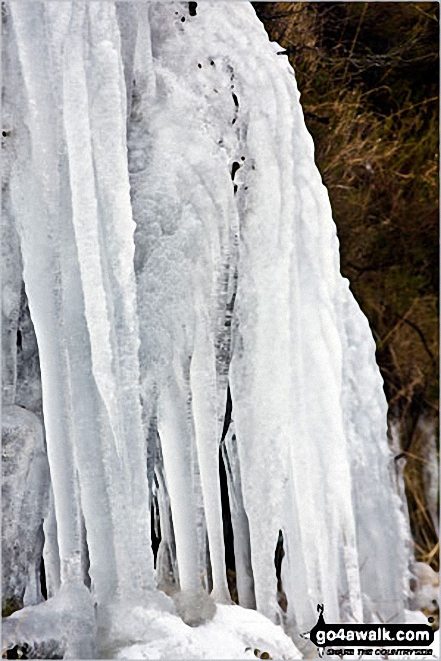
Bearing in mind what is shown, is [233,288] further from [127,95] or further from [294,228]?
[127,95]

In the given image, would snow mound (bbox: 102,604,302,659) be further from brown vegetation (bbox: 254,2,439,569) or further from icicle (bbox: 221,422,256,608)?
brown vegetation (bbox: 254,2,439,569)

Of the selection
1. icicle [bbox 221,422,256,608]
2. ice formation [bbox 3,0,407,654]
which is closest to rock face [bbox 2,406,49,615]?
ice formation [bbox 3,0,407,654]

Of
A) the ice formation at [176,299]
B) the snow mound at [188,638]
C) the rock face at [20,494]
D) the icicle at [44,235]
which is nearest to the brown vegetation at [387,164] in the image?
the ice formation at [176,299]

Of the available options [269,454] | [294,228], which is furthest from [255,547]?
[294,228]

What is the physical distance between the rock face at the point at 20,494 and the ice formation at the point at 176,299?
2.0 inches

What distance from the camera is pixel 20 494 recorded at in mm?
1514

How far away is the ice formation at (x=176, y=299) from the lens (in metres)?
1.39

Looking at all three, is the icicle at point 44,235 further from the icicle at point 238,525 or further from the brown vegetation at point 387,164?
the brown vegetation at point 387,164

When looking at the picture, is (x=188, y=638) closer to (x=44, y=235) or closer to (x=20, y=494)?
(x=20, y=494)

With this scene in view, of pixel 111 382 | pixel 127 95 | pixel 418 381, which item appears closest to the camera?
pixel 111 382

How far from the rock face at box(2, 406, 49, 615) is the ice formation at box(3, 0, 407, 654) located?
0.16 ft

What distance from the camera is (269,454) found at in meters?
1.59

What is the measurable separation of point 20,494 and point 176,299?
1.36 ft

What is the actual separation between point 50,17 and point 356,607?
1.14m
